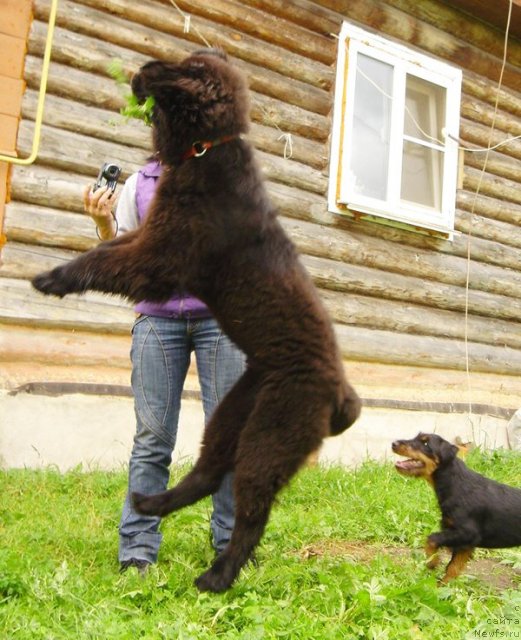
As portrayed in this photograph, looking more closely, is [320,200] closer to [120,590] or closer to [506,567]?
[506,567]

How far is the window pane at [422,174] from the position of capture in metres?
8.18

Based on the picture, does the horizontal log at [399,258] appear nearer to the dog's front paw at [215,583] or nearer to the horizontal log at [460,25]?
the horizontal log at [460,25]

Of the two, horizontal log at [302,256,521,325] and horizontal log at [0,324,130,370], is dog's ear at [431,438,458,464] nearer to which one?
horizontal log at [0,324,130,370]

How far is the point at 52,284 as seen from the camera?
3135mm

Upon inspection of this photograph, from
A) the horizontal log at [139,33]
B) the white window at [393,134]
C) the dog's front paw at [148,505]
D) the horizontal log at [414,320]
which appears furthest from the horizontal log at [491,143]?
the dog's front paw at [148,505]

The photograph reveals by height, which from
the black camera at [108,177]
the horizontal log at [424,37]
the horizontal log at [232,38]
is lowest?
the black camera at [108,177]

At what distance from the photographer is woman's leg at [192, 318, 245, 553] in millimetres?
3779

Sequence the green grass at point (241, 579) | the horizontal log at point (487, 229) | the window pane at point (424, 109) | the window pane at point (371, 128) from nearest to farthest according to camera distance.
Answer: the green grass at point (241, 579)
the window pane at point (371, 128)
the window pane at point (424, 109)
the horizontal log at point (487, 229)

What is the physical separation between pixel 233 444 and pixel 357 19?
5.89 metres

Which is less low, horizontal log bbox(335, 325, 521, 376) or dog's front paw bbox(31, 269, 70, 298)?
horizontal log bbox(335, 325, 521, 376)

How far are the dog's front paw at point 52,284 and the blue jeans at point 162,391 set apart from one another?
0.72 metres

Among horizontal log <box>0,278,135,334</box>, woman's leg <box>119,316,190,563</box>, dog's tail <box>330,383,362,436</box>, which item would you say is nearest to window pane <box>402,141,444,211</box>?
horizontal log <box>0,278,135,334</box>

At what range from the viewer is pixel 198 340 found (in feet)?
12.5

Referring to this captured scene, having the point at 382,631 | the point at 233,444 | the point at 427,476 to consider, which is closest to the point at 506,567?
the point at 427,476
